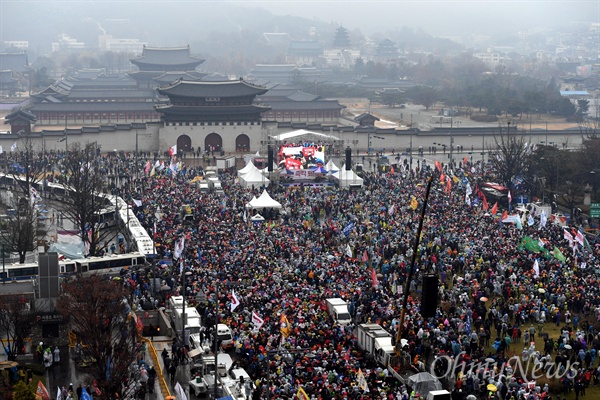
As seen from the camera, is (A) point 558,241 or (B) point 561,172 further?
(B) point 561,172

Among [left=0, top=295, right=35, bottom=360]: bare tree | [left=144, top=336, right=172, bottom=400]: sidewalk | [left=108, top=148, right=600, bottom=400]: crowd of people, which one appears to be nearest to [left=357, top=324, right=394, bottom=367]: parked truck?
[left=108, top=148, right=600, bottom=400]: crowd of people

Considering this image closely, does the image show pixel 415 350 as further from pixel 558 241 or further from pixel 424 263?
pixel 558 241

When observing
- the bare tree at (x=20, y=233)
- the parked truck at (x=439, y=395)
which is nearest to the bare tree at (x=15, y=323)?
the bare tree at (x=20, y=233)

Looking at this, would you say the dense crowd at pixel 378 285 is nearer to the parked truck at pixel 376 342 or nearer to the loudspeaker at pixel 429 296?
the parked truck at pixel 376 342

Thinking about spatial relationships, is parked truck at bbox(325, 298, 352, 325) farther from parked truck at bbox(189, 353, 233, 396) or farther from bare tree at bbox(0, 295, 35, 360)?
bare tree at bbox(0, 295, 35, 360)

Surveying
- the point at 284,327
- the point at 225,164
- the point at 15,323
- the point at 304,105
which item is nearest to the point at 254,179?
the point at 225,164

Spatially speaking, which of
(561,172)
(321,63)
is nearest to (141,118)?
(561,172)

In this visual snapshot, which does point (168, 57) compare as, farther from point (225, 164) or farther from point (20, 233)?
point (20, 233)
